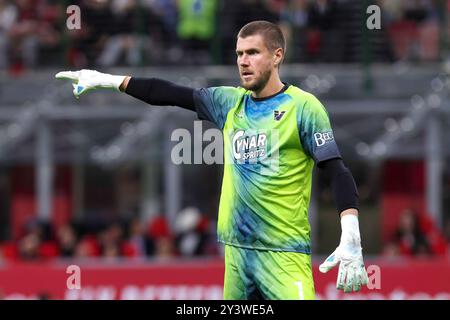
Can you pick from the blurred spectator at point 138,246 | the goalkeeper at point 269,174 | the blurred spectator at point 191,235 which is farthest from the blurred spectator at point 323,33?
the goalkeeper at point 269,174

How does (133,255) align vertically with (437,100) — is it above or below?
below

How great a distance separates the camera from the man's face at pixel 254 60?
752cm

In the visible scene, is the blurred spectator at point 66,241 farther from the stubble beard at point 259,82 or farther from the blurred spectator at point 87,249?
the stubble beard at point 259,82

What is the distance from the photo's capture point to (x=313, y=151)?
7.40m

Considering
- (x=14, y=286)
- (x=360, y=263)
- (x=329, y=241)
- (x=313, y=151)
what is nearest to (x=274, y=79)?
(x=313, y=151)

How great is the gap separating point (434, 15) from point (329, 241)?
3.95m

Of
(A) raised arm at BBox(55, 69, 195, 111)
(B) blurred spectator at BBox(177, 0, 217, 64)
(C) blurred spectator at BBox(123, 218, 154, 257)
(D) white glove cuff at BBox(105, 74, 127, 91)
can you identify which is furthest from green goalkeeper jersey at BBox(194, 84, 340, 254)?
(B) blurred spectator at BBox(177, 0, 217, 64)

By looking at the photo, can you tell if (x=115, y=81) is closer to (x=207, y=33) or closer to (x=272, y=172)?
(x=272, y=172)

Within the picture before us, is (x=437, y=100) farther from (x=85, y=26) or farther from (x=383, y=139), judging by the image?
(x=85, y=26)

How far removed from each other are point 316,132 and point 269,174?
0.40m

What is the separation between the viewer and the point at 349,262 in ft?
23.3

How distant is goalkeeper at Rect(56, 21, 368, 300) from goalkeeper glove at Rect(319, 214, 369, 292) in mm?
345

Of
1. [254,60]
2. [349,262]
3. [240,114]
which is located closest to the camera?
[349,262]

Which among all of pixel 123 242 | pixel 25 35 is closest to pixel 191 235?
pixel 123 242
